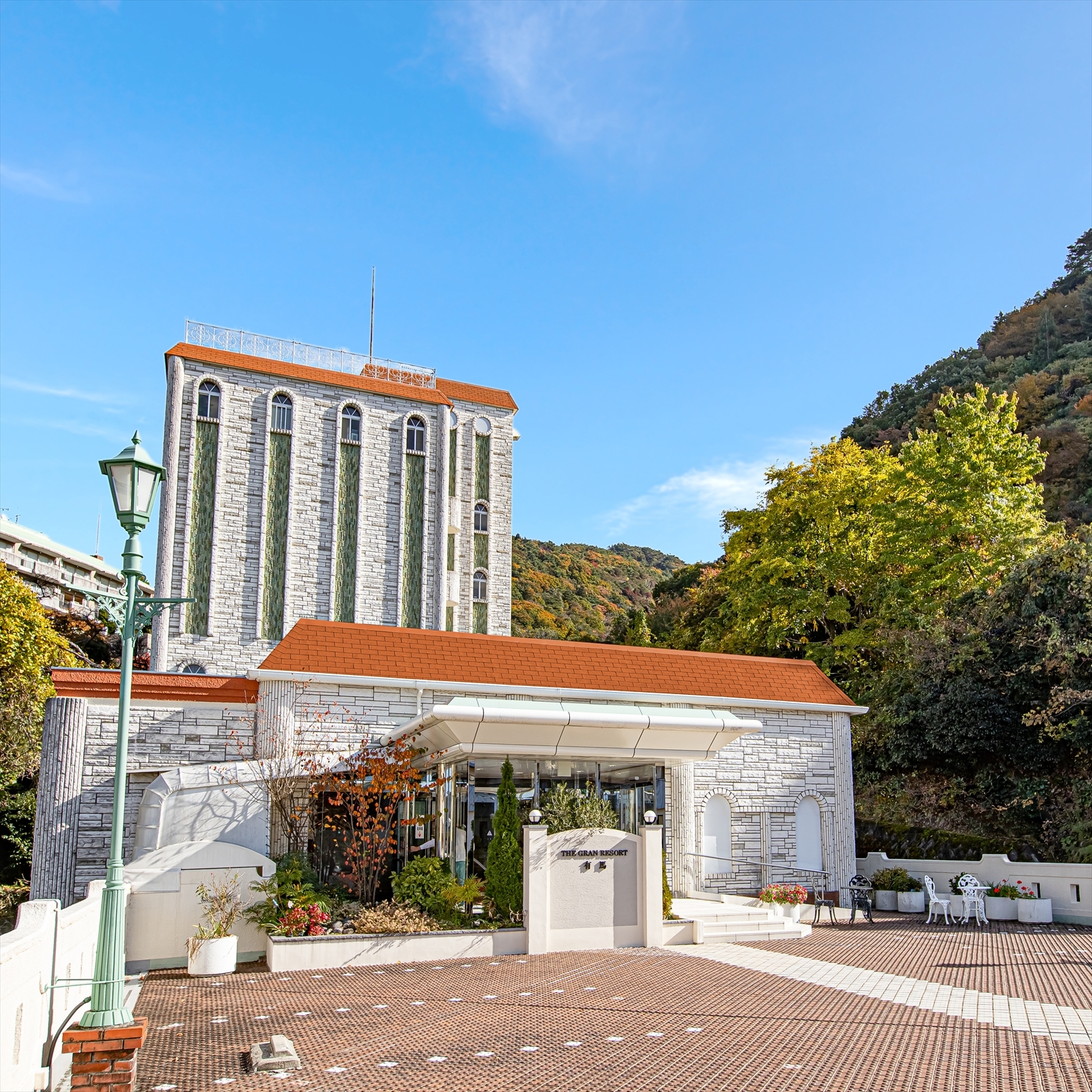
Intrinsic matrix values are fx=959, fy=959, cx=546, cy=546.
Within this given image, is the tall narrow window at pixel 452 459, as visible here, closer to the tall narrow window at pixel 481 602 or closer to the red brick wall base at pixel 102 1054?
the tall narrow window at pixel 481 602

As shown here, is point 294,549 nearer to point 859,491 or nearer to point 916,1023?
point 859,491

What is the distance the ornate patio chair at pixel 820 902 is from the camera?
17938 millimetres

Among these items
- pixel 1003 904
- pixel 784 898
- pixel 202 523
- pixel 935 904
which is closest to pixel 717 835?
pixel 784 898

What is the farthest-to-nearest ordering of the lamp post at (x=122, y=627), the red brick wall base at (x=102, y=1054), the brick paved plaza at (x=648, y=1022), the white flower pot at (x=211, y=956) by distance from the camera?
the white flower pot at (x=211, y=956)
the brick paved plaza at (x=648, y=1022)
the lamp post at (x=122, y=627)
the red brick wall base at (x=102, y=1054)

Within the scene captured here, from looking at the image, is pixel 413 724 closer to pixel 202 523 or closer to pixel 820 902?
pixel 820 902

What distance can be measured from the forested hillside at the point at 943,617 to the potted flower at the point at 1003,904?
2.43 meters

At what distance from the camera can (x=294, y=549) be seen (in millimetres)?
33875

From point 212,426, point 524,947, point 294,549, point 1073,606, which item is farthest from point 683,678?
point 212,426

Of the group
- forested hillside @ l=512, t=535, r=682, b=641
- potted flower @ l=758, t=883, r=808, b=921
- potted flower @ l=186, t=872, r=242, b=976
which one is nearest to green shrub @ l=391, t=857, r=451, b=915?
potted flower @ l=186, t=872, r=242, b=976

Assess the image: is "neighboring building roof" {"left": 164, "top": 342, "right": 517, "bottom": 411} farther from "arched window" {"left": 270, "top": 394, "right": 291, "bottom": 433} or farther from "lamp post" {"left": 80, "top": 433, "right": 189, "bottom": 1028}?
"lamp post" {"left": 80, "top": 433, "right": 189, "bottom": 1028}

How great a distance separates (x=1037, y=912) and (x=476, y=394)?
97.1ft

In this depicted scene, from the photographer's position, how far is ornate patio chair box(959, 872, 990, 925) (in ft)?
56.8

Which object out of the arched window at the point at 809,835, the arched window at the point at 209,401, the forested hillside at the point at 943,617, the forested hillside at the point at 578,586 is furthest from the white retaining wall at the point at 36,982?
the forested hillside at the point at 578,586

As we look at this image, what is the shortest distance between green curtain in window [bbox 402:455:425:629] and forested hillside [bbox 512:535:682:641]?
60.0 feet
